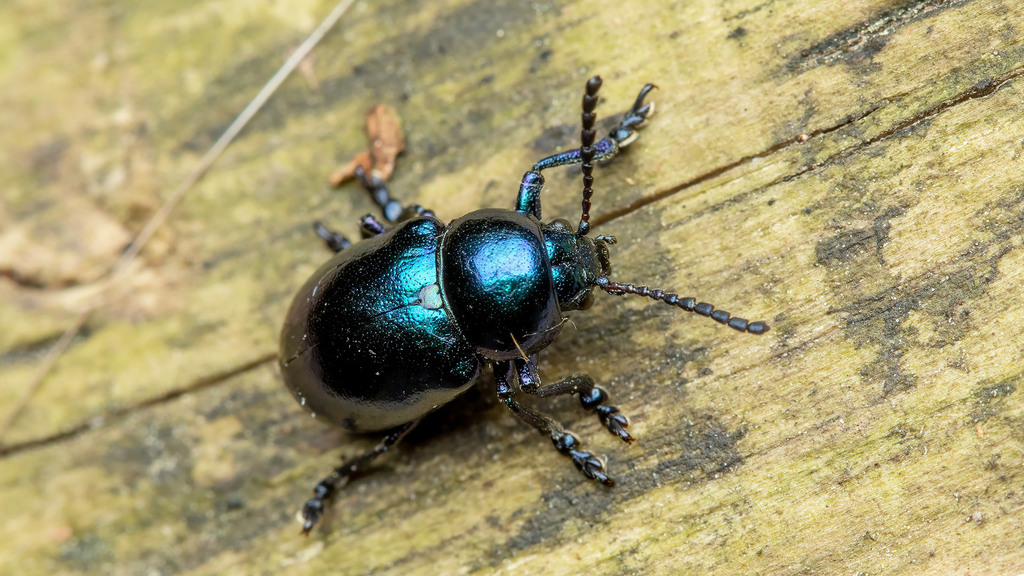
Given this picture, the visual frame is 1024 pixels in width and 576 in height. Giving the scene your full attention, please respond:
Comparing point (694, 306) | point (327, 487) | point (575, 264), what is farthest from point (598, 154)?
point (327, 487)

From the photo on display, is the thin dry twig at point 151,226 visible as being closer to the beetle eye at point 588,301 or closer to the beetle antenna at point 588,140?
the beetle antenna at point 588,140

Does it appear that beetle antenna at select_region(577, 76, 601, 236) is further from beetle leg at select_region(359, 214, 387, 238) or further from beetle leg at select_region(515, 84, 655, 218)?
beetle leg at select_region(359, 214, 387, 238)

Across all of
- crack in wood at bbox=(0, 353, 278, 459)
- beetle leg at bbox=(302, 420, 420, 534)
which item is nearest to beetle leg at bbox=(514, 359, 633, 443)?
beetle leg at bbox=(302, 420, 420, 534)

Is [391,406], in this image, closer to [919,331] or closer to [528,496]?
[528,496]

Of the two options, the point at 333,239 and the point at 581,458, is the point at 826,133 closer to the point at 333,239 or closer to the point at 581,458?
the point at 581,458

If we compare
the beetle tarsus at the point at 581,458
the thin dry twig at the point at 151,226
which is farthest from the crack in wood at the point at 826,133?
the thin dry twig at the point at 151,226

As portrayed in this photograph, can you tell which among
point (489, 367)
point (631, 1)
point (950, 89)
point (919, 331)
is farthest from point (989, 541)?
point (631, 1)
